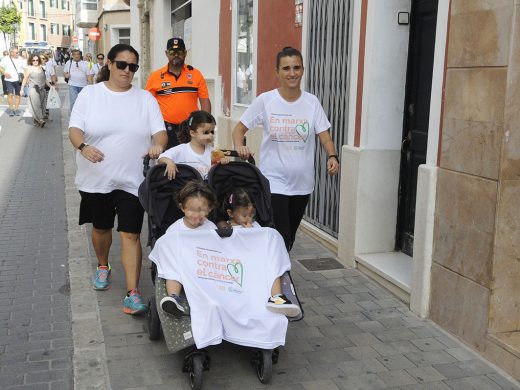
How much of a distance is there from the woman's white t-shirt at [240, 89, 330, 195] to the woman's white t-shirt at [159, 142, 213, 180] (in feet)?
1.48

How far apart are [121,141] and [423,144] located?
246 centimetres

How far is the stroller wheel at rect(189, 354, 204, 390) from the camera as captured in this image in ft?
11.6

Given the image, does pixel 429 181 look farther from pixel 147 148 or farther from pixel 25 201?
pixel 25 201

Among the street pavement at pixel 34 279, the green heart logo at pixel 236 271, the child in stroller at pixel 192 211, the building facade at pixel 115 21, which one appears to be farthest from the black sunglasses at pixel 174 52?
the building facade at pixel 115 21

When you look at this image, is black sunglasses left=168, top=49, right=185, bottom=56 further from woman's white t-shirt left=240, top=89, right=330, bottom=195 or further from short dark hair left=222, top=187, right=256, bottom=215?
short dark hair left=222, top=187, right=256, bottom=215

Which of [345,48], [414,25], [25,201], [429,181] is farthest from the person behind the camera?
[25,201]

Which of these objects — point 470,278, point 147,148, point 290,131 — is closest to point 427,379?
point 470,278

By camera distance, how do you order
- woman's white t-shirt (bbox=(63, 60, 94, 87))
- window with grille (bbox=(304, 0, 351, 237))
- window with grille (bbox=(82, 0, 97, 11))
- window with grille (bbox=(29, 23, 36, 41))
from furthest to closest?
window with grille (bbox=(29, 23, 36, 41)), window with grille (bbox=(82, 0, 97, 11)), woman's white t-shirt (bbox=(63, 60, 94, 87)), window with grille (bbox=(304, 0, 351, 237))

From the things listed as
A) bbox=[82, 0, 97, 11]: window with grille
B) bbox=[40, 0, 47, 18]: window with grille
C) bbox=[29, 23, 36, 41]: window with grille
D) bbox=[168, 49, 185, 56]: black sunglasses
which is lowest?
bbox=[168, 49, 185, 56]: black sunglasses

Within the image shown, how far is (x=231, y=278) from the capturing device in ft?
12.7

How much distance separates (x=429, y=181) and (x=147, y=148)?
2075 millimetres

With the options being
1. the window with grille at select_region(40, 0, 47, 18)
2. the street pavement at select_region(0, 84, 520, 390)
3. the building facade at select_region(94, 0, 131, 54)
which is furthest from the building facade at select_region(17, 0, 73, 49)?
the street pavement at select_region(0, 84, 520, 390)

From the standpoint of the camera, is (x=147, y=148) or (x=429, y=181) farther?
(x=147, y=148)

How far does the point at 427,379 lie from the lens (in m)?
3.81
